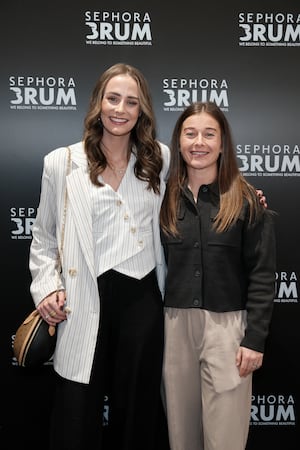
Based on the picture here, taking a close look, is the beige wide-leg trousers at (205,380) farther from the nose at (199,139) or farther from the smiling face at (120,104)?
the smiling face at (120,104)

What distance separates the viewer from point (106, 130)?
183 centimetres

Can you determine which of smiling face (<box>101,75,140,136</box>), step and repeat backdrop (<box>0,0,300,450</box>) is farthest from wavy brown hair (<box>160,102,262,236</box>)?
step and repeat backdrop (<box>0,0,300,450</box>)

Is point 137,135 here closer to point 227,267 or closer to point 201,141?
point 201,141

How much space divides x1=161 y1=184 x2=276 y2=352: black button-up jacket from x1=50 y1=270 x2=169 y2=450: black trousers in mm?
134

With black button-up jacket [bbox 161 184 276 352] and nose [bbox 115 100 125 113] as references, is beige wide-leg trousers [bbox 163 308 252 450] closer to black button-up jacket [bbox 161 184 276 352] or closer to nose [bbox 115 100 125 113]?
black button-up jacket [bbox 161 184 276 352]

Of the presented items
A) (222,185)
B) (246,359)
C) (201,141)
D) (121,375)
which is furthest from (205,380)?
(201,141)

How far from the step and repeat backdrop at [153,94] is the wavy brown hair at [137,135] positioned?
0.67m

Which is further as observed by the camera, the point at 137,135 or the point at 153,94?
the point at 153,94

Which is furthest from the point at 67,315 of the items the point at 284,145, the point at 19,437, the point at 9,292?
the point at 284,145

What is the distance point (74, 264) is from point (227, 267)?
0.54 m

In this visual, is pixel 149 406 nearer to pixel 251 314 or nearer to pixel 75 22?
pixel 251 314

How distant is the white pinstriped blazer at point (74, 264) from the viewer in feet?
5.46

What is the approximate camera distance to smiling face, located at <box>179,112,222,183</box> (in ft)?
5.63

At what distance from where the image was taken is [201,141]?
67.1 inches
